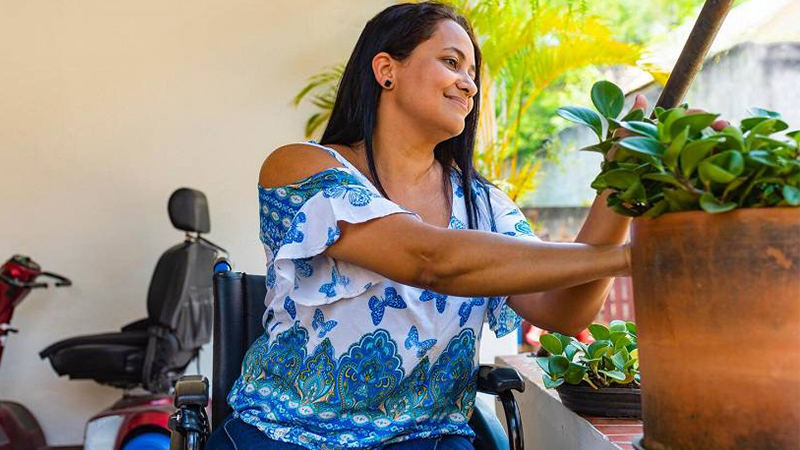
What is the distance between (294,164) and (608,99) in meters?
0.52

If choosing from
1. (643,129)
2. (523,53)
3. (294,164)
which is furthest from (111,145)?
(643,129)

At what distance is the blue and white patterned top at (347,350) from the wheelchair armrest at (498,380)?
4 cm

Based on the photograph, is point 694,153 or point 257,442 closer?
point 694,153

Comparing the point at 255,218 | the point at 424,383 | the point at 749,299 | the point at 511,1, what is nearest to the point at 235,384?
the point at 424,383

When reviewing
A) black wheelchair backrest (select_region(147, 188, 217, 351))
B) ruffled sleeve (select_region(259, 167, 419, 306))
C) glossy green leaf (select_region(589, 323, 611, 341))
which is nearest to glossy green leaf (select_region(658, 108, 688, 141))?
ruffled sleeve (select_region(259, 167, 419, 306))

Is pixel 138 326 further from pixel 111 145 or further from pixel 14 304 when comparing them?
pixel 111 145

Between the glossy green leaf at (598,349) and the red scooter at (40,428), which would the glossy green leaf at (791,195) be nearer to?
the glossy green leaf at (598,349)

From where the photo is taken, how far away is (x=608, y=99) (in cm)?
82

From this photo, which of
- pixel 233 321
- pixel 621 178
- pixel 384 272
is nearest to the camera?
pixel 621 178

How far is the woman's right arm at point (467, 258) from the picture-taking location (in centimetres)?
85

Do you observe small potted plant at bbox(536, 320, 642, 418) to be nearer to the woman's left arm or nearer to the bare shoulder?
the woman's left arm

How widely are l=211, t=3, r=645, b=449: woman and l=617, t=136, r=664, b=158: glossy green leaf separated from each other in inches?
10.9

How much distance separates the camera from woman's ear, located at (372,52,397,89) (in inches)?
53.7

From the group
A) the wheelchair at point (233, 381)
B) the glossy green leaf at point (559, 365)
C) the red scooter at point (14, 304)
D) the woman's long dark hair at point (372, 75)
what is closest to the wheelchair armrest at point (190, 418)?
the wheelchair at point (233, 381)
